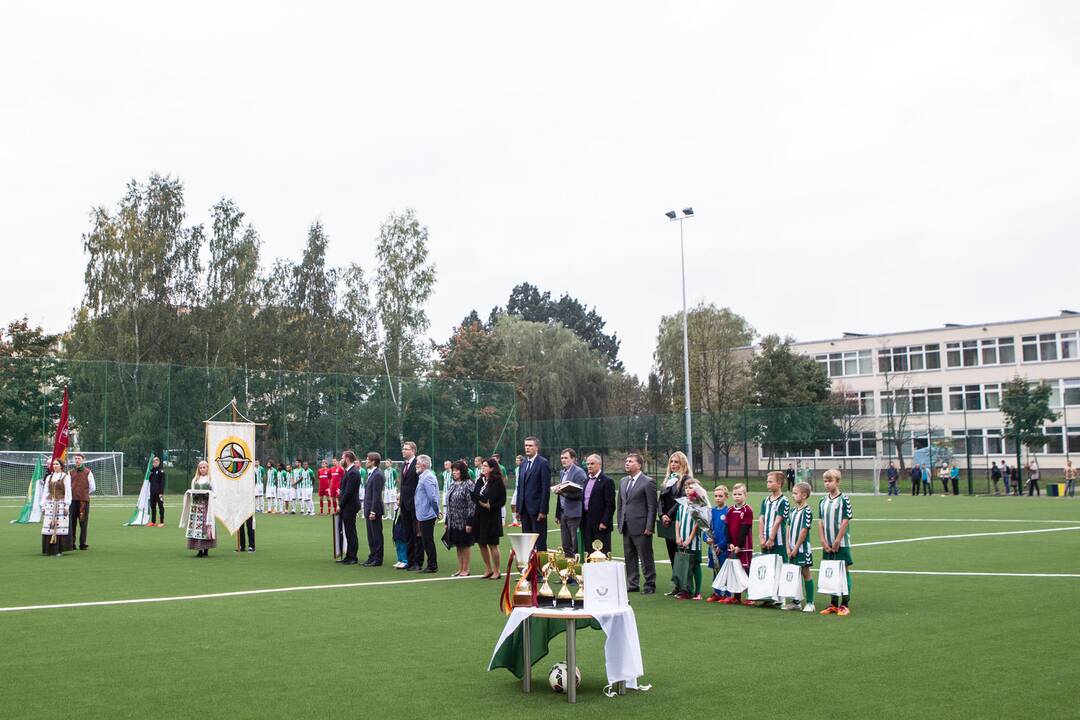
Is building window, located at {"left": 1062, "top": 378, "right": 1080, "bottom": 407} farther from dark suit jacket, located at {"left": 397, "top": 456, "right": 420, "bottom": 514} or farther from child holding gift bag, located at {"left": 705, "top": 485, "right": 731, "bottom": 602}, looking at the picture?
child holding gift bag, located at {"left": 705, "top": 485, "right": 731, "bottom": 602}

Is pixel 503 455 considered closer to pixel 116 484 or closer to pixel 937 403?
pixel 116 484

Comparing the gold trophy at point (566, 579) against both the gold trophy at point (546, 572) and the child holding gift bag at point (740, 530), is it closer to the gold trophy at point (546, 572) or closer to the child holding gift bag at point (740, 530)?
the gold trophy at point (546, 572)

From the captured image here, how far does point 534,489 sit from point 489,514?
88 centimetres

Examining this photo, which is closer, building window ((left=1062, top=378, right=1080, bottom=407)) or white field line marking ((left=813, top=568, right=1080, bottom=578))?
white field line marking ((left=813, top=568, right=1080, bottom=578))

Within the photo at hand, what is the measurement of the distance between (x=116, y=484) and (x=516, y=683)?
38056 millimetres

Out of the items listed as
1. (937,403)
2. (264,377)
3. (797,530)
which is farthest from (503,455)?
(797,530)

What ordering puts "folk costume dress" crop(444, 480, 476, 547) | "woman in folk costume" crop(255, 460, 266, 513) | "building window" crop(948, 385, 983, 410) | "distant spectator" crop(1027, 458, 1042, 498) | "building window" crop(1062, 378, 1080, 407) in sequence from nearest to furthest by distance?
"folk costume dress" crop(444, 480, 476, 547), "woman in folk costume" crop(255, 460, 266, 513), "distant spectator" crop(1027, 458, 1042, 498), "building window" crop(1062, 378, 1080, 407), "building window" crop(948, 385, 983, 410)

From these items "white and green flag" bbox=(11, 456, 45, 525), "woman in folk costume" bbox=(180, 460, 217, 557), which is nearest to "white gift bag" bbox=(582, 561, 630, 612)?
"woman in folk costume" bbox=(180, 460, 217, 557)

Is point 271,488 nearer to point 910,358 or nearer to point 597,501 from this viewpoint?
point 597,501

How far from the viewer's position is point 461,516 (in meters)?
15.9

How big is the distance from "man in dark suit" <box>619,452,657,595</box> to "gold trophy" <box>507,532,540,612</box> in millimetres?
5652

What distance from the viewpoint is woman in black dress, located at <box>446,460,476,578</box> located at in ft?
52.2

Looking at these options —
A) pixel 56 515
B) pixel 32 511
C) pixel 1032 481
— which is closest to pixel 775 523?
pixel 56 515

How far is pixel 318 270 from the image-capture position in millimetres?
62188
